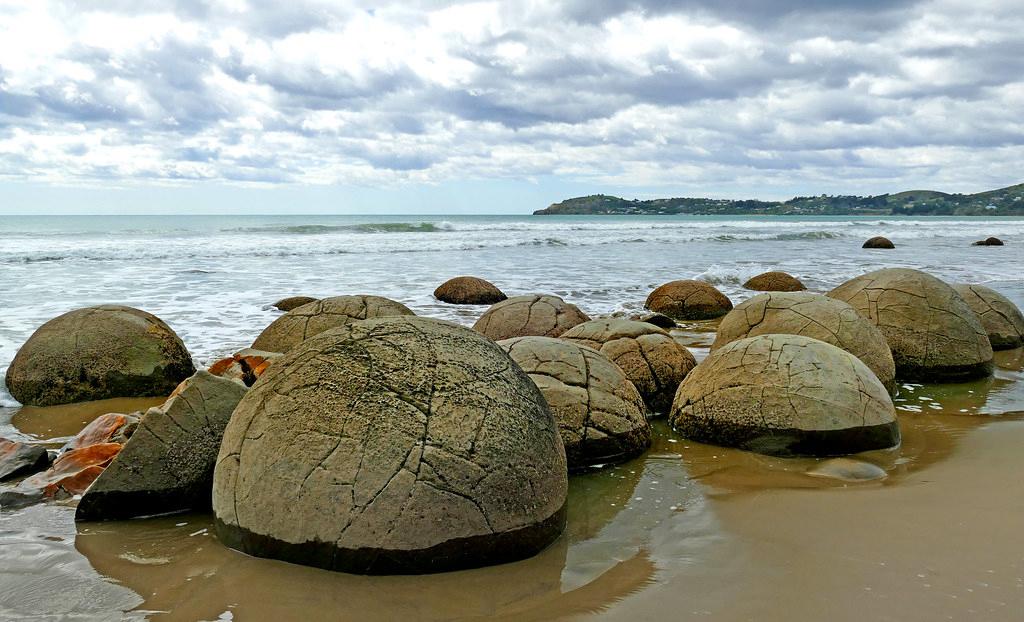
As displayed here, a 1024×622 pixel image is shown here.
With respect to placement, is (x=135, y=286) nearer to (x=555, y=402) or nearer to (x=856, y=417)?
(x=555, y=402)

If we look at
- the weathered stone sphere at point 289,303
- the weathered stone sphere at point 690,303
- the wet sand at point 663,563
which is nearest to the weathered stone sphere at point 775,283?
the weathered stone sphere at point 690,303

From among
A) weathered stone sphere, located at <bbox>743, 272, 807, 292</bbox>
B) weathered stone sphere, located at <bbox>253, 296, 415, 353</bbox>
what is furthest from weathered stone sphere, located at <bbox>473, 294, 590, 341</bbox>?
weathered stone sphere, located at <bbox>743, 272, 807, 292</bbox>

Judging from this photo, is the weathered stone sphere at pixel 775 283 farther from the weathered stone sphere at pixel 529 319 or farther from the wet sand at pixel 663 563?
the wet sand at pixel 663 563

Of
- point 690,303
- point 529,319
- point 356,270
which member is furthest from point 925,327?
point 356,270

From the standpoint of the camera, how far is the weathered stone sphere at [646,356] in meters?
6.19

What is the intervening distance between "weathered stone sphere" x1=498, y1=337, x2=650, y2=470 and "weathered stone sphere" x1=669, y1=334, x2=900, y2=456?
1.73 feet

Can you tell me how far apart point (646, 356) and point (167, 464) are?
12.1 feet

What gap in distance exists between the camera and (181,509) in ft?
13.5

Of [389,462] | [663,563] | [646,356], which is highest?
[389,462]

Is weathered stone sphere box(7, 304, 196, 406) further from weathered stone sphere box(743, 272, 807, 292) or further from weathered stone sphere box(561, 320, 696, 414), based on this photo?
weathered stone sphere box(743, 272, 807, 292)

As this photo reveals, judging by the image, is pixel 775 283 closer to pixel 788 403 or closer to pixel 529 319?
pixel 529 319

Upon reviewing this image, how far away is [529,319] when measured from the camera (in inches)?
316

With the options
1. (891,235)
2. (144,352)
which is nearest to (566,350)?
(144,352)

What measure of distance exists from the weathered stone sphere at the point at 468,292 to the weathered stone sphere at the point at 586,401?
8202 millimetres
